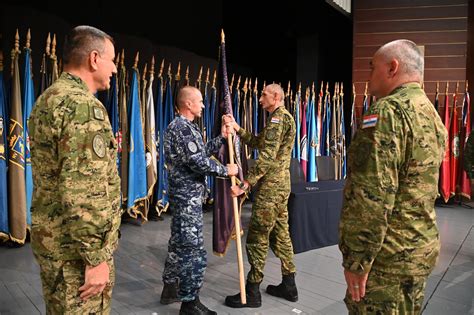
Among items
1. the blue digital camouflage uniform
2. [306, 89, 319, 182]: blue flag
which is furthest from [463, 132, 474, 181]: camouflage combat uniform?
[306, 89, 319, 182]: blue flag

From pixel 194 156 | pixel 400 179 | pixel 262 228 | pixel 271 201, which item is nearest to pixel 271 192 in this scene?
pixel 271 201

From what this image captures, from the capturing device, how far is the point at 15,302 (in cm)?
263

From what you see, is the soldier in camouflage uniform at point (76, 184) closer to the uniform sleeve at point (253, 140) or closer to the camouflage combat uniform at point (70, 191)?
the camouflage combat uniform at point (70, 191)

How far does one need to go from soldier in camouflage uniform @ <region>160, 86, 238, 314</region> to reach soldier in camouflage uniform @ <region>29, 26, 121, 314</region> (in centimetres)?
98

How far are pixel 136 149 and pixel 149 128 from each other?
1.29ft

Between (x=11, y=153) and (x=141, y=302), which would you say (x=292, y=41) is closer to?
(x=11, y=153)

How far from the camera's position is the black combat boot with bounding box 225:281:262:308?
2612mm

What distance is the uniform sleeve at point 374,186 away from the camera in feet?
4.26

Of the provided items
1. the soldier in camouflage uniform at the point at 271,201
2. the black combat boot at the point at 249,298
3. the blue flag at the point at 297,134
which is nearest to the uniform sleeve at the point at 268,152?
the soldier in camouflage uniform at the point at 271,201

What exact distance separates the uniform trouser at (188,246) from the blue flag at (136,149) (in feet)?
8.11

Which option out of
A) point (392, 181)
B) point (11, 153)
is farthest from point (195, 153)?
point (11, 153)

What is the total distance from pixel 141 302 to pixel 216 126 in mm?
1410

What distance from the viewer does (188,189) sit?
8.08ft

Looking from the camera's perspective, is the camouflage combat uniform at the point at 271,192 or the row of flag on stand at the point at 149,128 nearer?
the camouflage combat uniform at the point at 271,192
